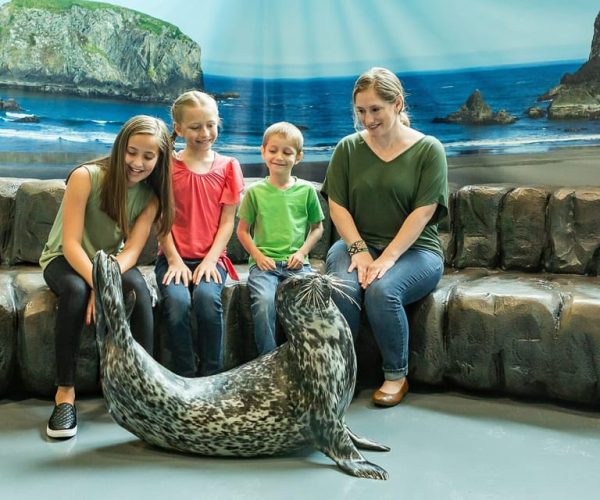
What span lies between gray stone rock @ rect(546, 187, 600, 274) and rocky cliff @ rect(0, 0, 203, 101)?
8.35ft

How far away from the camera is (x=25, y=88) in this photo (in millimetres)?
4742

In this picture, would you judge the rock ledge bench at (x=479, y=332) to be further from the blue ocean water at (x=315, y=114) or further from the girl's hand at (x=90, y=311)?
the blue ocean water at (x=315, y=114)

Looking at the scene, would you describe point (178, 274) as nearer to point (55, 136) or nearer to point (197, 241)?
point (197, 241)

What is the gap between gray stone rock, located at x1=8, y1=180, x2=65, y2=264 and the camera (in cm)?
380

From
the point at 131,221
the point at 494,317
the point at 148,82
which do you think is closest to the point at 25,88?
the point at 148,82

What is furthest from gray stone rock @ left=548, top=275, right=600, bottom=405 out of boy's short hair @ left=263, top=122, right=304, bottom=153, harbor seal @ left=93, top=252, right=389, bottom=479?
boy's short hair @ left=263, top=122, right=304, bottom=153

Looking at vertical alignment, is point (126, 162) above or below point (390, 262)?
above

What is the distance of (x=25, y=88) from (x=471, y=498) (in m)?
3.73

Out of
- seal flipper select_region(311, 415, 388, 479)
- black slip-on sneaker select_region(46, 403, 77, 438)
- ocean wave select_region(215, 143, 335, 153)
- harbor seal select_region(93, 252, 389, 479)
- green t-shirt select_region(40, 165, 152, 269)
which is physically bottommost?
black slip-on sneaker select_region(46, 403, 77, 438)

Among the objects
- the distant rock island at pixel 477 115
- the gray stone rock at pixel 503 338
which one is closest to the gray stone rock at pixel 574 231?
the gray stone rock at pixel 503 338

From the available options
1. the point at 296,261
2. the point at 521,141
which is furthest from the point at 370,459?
the point at 521,141

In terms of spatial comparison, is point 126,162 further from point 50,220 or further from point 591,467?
point 591,467

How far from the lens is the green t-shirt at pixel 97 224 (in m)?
2.94

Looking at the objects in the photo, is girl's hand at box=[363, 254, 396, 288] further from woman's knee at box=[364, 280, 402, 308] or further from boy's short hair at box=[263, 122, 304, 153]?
boy's short hair at box=[263, 122, 304, 153]
